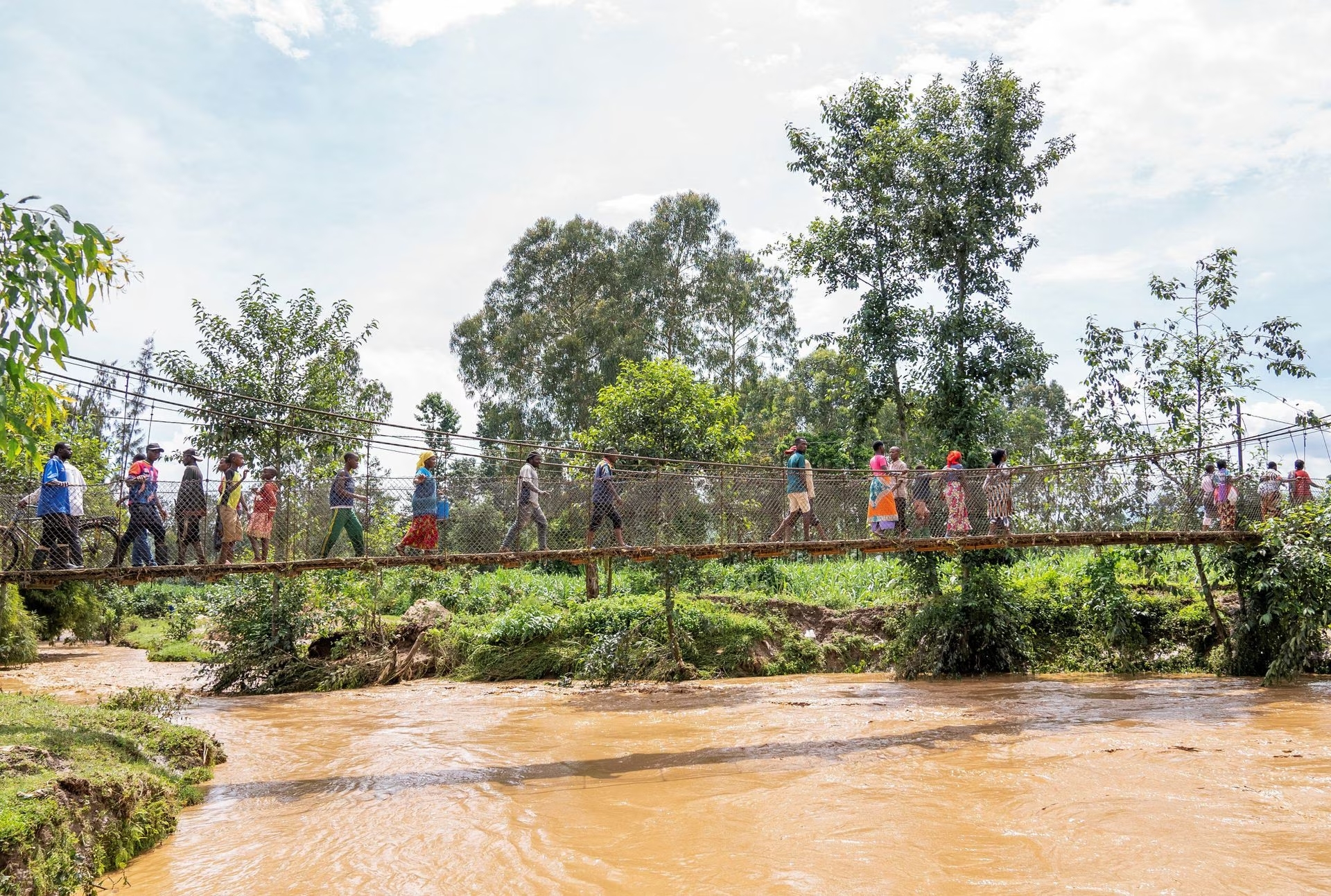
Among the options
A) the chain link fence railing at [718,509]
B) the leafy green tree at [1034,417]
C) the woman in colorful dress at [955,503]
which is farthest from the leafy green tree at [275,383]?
the leafy green tree at [1034,417]

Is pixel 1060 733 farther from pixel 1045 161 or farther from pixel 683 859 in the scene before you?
→ pixel 1045 161

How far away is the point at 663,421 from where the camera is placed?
14.9 meters

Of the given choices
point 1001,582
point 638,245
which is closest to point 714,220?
point 638,245

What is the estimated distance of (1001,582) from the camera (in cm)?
1223

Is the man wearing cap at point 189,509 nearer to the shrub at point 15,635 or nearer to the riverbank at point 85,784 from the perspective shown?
the riverbank at point 85,784

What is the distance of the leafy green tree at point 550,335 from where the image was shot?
23656 millimetres

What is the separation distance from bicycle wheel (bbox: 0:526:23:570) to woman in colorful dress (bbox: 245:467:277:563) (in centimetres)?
189

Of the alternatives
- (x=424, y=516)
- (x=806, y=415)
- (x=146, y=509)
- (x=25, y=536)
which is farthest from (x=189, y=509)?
(x=806, y=415)

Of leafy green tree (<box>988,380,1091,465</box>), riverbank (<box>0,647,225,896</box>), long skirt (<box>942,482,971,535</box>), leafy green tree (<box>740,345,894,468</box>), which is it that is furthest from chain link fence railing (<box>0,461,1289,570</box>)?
leafy green tree (<box>988,380,1091,465</box>)

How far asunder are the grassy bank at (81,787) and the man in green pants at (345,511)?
7.23ft

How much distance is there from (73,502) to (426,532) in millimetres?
3120

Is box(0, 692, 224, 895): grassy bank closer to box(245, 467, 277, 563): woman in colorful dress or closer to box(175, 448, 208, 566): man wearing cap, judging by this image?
box(175, 448, 208, 566): man wearing cap

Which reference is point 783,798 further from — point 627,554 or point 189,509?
point 189,509

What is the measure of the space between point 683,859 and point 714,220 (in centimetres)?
2182
